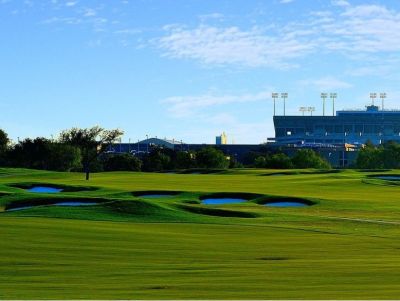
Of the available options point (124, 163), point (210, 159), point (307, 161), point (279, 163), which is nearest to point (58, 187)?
point (210, 159)

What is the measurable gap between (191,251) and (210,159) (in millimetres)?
112933

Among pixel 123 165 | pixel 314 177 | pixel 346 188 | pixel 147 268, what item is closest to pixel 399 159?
pixel 123 165

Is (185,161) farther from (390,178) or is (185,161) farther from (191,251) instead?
(191,251)

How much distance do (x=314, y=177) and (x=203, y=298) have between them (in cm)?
6598

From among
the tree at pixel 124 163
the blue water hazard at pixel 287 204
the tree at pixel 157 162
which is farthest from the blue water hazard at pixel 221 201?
the tree at pixel 157 162

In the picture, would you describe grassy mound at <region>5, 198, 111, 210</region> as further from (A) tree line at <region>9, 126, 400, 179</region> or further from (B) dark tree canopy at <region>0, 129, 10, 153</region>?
(B) dark tree canopy at <region>0, 129, 10, 153</region>

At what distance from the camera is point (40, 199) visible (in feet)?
157

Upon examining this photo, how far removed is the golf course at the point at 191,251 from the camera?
58.0 feet

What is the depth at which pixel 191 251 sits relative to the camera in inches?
998

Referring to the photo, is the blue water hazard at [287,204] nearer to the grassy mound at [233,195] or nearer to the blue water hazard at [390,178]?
the grassy mound at [233,195]

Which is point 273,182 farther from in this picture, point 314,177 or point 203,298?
point 203,298

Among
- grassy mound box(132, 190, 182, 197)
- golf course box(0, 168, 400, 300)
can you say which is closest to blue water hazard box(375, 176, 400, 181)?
grassy mound box(132, 190, 182, 197)

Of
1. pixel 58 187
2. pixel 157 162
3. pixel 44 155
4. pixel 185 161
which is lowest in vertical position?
pixel 58 187

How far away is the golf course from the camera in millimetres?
17688
